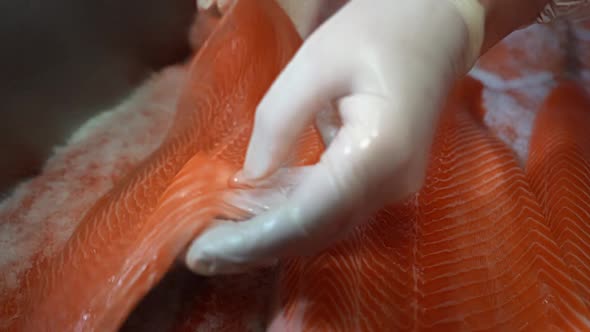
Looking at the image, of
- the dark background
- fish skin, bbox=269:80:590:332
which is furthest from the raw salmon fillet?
the dark background

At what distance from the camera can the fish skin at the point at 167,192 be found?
762 mm

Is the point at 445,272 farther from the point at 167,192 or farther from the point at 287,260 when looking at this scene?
the point at 167,192

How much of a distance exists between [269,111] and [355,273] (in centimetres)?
33

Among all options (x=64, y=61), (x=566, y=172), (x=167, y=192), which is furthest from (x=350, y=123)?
(x=64, y=61)

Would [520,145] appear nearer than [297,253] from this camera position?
No

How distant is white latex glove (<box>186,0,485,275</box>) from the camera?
2.19ft

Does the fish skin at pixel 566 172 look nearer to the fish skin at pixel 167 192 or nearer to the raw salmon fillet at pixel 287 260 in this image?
the raw salmon fillet at pixel 287 260

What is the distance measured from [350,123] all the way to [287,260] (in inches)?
12.6

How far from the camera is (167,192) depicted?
0.83 metres

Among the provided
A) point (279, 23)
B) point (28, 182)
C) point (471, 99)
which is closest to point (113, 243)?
point (28, 182)

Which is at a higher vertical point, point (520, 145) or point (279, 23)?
point (279, 23)

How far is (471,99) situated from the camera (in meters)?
1.36

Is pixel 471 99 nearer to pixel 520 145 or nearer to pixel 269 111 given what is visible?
pixel 520 145

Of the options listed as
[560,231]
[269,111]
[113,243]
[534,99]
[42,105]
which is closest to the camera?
[269,111]
